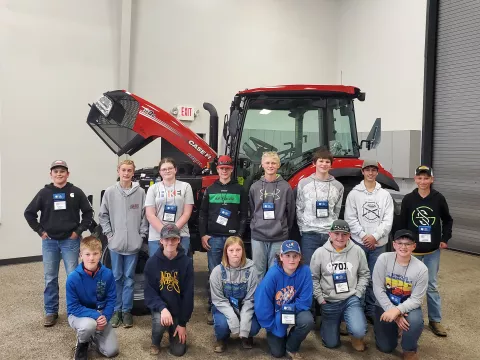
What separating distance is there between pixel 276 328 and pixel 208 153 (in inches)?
82.6

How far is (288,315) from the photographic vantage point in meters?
2.82

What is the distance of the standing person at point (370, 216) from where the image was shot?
131 inches

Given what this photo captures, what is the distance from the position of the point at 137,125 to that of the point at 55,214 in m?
1.24

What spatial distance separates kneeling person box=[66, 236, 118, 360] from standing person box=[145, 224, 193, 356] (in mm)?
275

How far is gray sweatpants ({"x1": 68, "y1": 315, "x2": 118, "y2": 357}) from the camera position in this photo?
2760 mm

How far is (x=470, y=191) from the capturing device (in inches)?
259

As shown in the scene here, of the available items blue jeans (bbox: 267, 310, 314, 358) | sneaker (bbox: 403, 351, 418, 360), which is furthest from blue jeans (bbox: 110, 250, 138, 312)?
sneaker (bbox: 403, 351, 418, 360)

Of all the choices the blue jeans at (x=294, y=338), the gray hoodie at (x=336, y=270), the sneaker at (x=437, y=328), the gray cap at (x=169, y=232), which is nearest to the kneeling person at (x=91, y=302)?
the gray cap at (x=169, y=232)

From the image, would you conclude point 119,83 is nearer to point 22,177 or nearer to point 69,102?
point 69,102

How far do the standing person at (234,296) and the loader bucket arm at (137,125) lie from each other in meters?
1.57

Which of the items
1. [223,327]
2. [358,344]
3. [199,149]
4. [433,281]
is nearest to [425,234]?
[433,281]

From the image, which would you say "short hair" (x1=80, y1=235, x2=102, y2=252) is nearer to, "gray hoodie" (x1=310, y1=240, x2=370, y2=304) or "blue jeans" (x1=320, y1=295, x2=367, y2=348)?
"gray hoodie" (x1=310, y1=240, x2=370, y2=304)

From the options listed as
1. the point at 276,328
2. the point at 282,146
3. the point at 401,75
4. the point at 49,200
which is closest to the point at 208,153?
the point at 282,146

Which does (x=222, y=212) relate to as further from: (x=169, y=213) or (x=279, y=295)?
(x=279, y=295)
